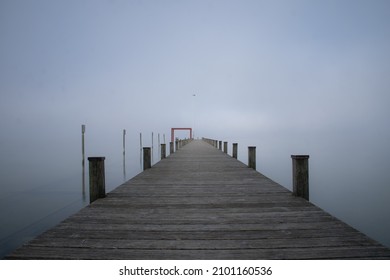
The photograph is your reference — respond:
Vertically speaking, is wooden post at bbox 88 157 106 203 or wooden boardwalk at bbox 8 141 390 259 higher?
wooden post at bbox 88 157 106 203

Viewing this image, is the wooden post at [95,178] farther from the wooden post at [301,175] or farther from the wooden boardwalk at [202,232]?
the wooden post at [301,175]

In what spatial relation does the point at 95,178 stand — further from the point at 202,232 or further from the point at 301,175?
the point at 301,175

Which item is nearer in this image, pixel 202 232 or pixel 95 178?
pixel 202 232

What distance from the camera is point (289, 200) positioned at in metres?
3.49

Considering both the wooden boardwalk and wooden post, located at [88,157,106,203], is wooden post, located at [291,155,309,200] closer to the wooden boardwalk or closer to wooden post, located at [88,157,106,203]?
the wooden boardwalk

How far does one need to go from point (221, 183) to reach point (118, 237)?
3.02 meters

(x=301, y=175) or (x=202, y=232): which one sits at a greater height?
(x=301, y=175)

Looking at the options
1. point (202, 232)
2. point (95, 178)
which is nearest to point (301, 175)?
point (202, 232)

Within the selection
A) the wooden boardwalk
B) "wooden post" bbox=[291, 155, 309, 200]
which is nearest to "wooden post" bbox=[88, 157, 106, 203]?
the wooden boardwalk

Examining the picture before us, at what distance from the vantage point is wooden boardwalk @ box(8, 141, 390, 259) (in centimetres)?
193

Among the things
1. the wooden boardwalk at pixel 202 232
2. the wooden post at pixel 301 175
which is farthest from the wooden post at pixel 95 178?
the wooden post at pixel 301 175

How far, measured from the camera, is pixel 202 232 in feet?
7.70
